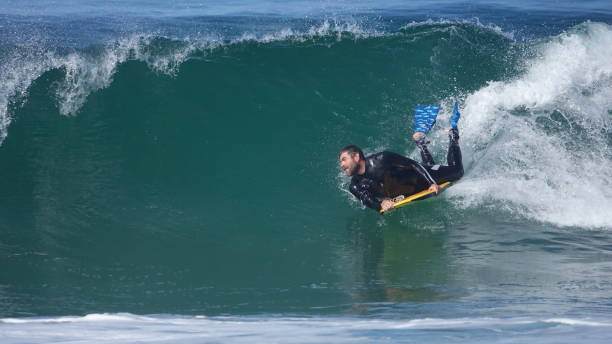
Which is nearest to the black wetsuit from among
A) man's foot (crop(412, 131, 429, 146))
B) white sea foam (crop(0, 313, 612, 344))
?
man's foot (crop(412, 131, 429, 146))

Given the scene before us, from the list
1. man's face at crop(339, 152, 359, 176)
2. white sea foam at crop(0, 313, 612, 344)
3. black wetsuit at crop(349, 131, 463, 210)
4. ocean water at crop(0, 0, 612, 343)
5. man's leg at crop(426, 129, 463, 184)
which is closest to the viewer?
white sea foam at crop(0, 313, 612, 344)

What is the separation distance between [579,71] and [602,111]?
0.99m

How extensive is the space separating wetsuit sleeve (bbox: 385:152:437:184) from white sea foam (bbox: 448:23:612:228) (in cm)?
94

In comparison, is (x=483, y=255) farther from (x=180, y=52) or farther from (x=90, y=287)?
(x=180, y=52)

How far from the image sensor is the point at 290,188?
30.1 feet

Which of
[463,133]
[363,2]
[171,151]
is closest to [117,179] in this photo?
[171,151]

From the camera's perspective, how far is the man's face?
6.96 metres

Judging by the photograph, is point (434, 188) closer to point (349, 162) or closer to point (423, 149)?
point (423, 149)

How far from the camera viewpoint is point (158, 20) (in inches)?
620

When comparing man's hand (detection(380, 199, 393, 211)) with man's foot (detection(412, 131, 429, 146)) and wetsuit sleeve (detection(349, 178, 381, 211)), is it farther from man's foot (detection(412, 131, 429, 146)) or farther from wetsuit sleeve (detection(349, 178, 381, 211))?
man's foot (detection(412, 131, 429, 146))

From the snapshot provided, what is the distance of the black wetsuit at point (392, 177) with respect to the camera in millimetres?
7227

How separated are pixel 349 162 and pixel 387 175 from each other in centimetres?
63

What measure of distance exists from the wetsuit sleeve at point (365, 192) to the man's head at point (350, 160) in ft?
0.60

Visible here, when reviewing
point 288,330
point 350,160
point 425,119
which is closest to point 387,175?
point 350,160
